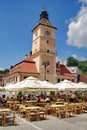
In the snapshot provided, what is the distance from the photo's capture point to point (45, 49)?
52094 millimetres

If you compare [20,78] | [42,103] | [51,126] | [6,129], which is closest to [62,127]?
→ [51,126]

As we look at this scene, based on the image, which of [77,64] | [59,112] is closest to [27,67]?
[59,112]

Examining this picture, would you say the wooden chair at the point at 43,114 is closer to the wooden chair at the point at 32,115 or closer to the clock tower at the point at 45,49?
the wooden chair at the point at 32,115

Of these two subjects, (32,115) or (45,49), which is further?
(45,49)

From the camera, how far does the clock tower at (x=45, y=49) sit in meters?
50.9

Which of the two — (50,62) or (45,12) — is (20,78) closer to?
(50,62)

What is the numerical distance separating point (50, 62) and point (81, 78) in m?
15.2

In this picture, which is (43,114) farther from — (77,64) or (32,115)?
(77,64)

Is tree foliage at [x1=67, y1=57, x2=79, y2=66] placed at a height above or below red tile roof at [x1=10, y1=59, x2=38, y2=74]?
above

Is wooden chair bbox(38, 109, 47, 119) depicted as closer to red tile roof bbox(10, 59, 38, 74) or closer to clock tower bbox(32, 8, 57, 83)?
red tile roof bbox(10, 59, 38, 74)

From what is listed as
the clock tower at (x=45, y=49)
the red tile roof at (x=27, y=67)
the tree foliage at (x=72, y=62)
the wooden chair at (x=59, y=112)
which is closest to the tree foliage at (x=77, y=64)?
the tree foliage at (x=72, y=62)

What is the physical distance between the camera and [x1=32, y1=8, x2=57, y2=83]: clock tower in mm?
50875

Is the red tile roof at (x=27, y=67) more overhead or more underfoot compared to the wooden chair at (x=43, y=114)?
more overhead

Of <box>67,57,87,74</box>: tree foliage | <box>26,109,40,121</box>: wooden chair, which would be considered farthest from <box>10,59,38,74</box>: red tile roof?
<box>67,57,87,74</box>: tree foliage
